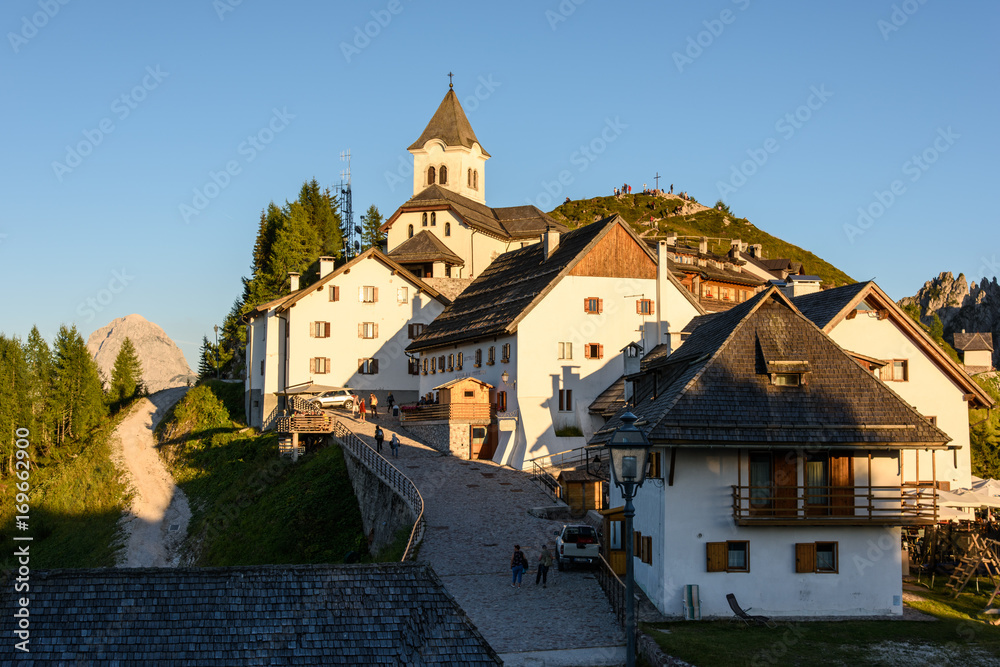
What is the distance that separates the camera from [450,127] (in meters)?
98.4

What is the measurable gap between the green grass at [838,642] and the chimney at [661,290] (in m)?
23.4

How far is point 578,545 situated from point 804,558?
666cm

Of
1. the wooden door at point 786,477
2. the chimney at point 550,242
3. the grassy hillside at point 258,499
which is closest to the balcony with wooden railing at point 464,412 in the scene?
the grassy hillside at point 258,499

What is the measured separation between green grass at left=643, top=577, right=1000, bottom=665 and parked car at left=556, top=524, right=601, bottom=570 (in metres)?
5.16

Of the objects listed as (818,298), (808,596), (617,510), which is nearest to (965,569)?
(808,596)

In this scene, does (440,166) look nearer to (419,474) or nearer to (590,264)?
(590,264)

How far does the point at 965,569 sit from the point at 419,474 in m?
21.2

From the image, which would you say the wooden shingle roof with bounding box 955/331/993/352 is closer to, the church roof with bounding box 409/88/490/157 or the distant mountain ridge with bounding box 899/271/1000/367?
Answer: the distant mountain ridge with bounding box 899/271/1000/367

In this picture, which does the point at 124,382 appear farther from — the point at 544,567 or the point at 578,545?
the point at 544,567

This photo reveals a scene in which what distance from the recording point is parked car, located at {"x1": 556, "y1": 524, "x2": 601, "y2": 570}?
27.2m

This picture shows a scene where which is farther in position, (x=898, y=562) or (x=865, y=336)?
(x=865, y=336)

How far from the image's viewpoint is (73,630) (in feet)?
46.2

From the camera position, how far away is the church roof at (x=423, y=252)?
75000mm

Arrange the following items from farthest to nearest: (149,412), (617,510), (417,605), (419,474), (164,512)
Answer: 1. (149,412)
2. (164,512)
3. (419,474)
4. (617,510)
5. (417,605)
